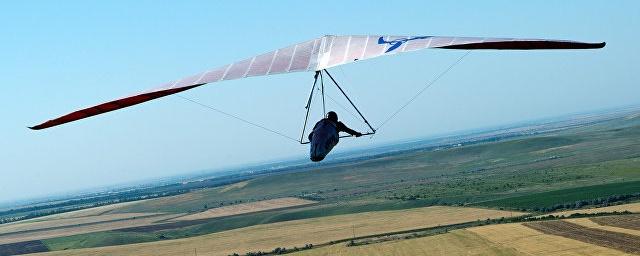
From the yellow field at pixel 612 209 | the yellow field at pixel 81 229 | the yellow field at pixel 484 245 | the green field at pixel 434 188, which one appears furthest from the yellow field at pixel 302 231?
the yellow field at pixel 81 229

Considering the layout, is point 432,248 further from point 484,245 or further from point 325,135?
point 325,135

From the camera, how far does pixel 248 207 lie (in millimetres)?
131250

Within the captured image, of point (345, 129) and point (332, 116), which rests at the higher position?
point (332, 116)

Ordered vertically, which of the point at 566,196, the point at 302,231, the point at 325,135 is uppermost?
the point at 325,135

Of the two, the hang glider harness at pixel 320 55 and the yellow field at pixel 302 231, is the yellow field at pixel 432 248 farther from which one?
the hang glider harness at pixel 320 55

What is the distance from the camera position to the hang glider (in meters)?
15.1

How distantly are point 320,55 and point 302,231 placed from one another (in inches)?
2725

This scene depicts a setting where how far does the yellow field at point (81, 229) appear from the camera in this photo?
395 ft

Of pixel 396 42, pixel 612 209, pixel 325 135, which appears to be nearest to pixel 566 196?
pixel 612 209

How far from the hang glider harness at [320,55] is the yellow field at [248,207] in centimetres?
10431

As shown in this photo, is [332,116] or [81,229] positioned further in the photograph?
[81,229]

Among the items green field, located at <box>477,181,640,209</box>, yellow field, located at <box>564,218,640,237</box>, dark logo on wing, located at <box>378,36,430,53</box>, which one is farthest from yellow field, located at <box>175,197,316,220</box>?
dark logo on wing, located at <box>378,36,430,53</box>

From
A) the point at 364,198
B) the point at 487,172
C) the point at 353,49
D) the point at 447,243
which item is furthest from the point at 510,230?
the point at 487,172

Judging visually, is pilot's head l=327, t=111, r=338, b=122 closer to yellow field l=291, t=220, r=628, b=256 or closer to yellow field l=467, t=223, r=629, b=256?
yellow field l=467, t=223, r=629, b=256
